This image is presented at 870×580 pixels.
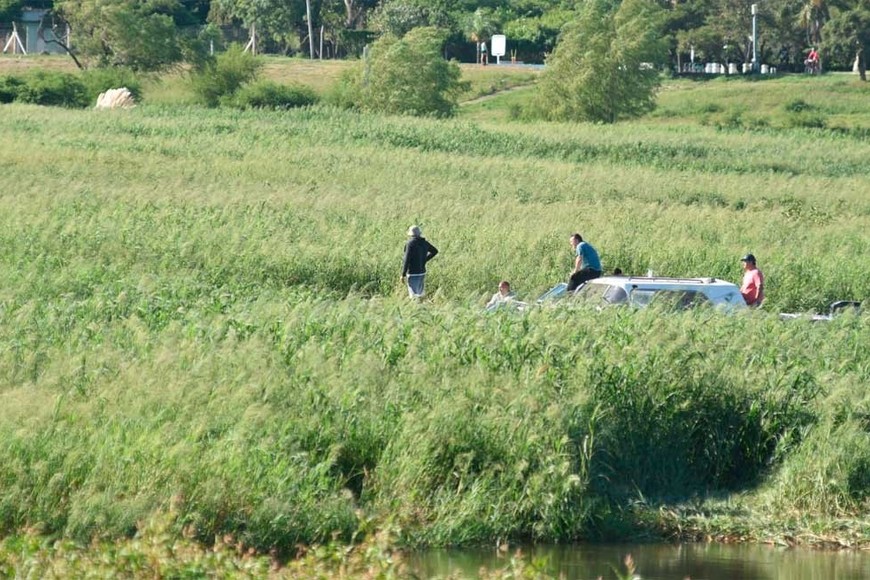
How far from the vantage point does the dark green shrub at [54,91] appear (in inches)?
2739

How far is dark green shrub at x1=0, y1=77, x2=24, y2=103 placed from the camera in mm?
69438

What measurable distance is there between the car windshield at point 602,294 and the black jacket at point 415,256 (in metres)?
3.50

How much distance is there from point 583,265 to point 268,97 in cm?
5411

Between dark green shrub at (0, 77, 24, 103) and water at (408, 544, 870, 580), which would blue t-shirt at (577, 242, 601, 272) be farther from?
dark green shrub at (0, 77, 24, 103)

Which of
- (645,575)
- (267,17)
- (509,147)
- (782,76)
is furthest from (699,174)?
(267,17)

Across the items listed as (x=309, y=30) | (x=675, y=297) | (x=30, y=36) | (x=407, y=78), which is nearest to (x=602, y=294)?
(x=675, y=297)

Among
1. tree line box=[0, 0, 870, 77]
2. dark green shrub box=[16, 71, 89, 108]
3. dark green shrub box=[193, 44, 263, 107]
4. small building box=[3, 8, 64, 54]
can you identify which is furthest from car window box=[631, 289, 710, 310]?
small building box=[3, 8, 64, 54]

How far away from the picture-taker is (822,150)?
58.0 meters

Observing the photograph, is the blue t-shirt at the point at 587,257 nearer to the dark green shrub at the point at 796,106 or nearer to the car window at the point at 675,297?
the car window at the point at 675,297

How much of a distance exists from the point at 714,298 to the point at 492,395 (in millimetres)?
6417

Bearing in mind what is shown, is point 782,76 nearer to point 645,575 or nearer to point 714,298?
point 714,298

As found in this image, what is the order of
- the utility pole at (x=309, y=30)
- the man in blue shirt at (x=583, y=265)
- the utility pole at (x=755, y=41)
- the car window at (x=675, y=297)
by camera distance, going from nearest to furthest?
1. the car window at (x=675, y=297)
2. the man in blue shirt at (x=583, y=265)
3. the utility pole at (x=755, y=41)
4. the utility pole at (x=309, y=30)

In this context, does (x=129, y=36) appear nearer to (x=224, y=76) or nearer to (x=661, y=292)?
(x=224, y=76)

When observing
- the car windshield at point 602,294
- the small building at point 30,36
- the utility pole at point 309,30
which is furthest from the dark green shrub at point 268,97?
the car windshield at point 602,294
